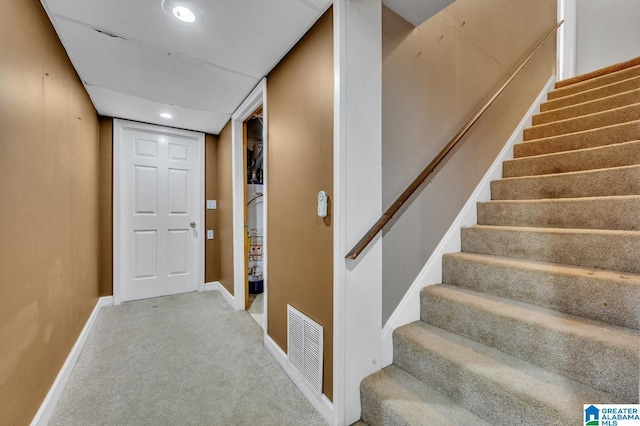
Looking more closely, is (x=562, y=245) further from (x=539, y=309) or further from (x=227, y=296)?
(x=227, y=296)

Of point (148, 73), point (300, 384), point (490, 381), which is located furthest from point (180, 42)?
point (490, 381)

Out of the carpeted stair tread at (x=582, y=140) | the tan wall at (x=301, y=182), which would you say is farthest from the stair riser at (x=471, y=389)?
the carpeted stair tread at (x=582, y=140)

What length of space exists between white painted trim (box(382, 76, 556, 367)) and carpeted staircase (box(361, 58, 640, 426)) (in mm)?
55

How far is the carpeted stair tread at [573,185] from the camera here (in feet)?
4.95

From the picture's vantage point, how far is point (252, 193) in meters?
3.72

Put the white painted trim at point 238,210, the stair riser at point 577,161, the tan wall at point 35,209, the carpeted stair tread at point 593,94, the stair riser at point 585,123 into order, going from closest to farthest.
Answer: the tan wall at point 35,209 → the stair riser at point 577,161 → the stair riser at point 585,123 → the carpeted stair tread at point 593,94 → the white painted trim at point 238,210

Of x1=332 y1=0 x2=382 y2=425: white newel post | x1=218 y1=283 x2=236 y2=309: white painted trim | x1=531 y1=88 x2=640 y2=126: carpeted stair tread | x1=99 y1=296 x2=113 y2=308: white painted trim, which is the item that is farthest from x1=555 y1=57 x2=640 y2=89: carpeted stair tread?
x1=99 y1=296 x2=113 y2=308: white painted trim

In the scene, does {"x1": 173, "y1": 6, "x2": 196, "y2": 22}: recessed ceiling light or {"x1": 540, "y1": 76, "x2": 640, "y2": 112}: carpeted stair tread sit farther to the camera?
{"x1": 540, "y1": 76, "x2": 640, "y2": 112}: carpeted stair tread

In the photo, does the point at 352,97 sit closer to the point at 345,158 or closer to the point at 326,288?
the point at 345,158

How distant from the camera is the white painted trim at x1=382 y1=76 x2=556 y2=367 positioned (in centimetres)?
149

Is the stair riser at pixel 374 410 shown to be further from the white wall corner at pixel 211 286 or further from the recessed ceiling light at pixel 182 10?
the white wall corner at pixel 211 286

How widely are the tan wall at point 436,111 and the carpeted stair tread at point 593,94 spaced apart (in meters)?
0.62

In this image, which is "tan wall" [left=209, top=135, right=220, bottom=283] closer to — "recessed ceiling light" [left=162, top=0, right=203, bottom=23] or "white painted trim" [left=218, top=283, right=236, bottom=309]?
"white painted trim" [left=218, top=283, right=236, bottom=309]

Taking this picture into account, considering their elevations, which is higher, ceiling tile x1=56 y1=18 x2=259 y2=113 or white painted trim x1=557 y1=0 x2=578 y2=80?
white painted trim x1=557 y1=0 x2=578 y2=80
